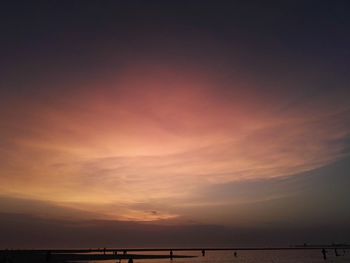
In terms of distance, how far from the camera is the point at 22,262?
233ft

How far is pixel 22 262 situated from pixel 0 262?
39.4 ft

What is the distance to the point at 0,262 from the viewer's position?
59719mm

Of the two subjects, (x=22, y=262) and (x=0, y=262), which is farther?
(x=22, y=262)
